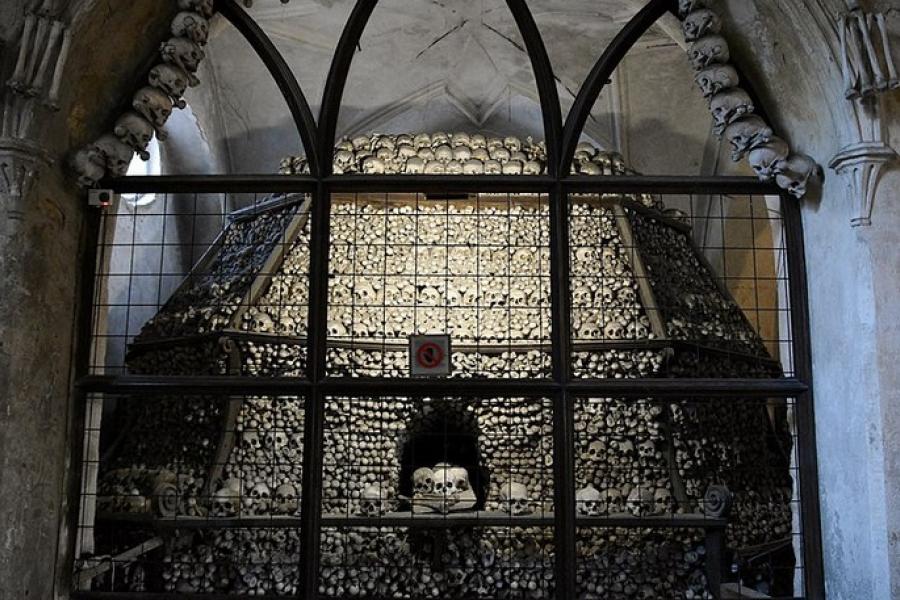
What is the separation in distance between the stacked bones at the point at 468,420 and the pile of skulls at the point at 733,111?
1777 millimetres

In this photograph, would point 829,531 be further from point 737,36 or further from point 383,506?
point 383,506

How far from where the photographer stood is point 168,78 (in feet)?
14.7

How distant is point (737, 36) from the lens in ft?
14.8

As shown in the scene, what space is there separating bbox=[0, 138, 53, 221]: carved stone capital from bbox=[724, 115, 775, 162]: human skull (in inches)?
112

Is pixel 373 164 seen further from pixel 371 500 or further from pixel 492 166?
pixel 371 500

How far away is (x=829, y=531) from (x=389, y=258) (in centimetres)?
409

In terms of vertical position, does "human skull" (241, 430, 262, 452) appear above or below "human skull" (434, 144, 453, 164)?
below

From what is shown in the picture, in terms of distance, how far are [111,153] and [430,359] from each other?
162 cm

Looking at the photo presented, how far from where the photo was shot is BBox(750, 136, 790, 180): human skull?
4289mm

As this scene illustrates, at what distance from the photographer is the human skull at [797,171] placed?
14.0ft

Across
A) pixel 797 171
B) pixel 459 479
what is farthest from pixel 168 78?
pixel 459 479

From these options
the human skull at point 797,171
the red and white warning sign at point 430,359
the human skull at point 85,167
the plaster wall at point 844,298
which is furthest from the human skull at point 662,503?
the human skull at point 85,167

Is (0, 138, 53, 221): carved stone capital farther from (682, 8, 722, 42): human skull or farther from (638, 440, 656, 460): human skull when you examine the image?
(638, 440, 656, 460): human skull

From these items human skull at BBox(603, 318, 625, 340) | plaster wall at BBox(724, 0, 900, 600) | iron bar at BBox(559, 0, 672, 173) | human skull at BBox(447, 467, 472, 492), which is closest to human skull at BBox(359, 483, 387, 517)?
human skull at BBox(447, 467, 472, 492)
